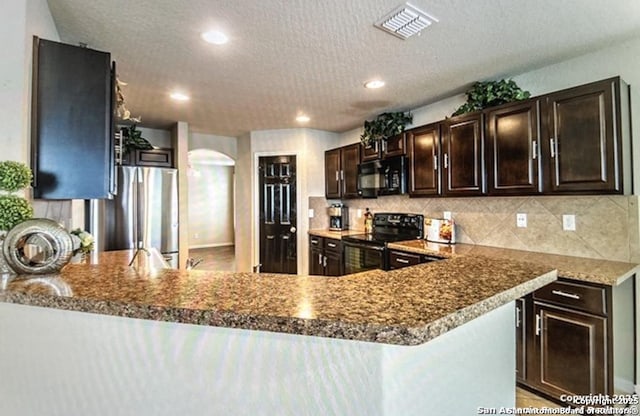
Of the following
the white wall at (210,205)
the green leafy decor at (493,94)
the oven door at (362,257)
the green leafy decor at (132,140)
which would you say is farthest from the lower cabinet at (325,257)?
the white wall at (210,205)

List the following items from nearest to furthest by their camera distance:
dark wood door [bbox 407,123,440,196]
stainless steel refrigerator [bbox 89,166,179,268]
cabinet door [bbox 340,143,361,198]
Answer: dark wood door [bbox 407,123,440,196]
stainless steel refrigerator [bbox 89,166,179,268]
cabinet door [bbox 340,143,361,198]

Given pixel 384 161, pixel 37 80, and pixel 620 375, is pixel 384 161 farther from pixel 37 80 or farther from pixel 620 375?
pixel 37 80

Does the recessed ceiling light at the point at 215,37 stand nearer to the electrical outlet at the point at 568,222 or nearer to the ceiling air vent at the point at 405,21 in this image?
the ceiling air vent at the point at 405,21

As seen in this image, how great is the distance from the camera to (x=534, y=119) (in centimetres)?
245

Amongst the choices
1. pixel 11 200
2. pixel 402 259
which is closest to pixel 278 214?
pixel 402 259

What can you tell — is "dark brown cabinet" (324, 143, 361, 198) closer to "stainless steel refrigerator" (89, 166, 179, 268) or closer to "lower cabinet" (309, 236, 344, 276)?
"lower cabinet" (309, 236, 344, 276)

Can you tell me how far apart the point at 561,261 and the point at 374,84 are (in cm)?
213

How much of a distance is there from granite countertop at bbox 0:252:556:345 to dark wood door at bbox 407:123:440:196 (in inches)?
80.9

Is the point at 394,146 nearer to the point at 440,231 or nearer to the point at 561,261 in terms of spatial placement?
the point at 440,231

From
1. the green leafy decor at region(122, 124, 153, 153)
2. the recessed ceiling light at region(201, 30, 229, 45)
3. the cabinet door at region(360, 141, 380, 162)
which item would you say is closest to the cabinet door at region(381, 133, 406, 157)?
the cabinet door at region(360, 141, 380, 162)

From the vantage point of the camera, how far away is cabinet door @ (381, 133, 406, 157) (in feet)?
12.0

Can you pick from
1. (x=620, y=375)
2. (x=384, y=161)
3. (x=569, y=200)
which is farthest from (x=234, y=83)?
(x=620, y=375)

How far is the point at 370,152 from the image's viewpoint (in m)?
4.14

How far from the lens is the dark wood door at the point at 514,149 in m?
2.46
